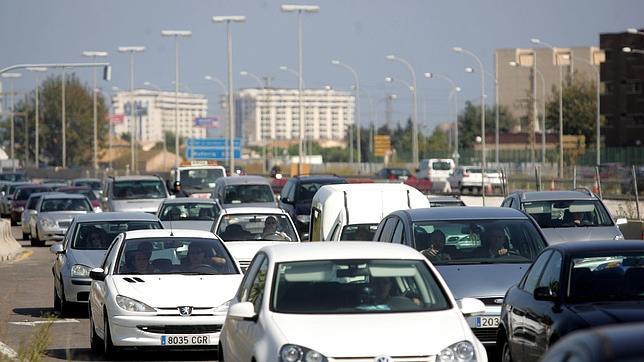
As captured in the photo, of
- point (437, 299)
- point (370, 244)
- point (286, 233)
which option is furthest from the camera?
point (286, 233)

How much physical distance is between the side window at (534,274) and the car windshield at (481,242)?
3016mm

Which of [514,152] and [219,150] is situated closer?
[219,150]

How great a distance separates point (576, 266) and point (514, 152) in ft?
351

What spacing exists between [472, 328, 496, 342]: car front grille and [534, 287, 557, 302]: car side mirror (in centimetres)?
254

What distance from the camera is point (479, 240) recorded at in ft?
49.3

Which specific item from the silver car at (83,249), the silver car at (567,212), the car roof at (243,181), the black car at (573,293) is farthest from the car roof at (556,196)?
the car roof at (243,181)

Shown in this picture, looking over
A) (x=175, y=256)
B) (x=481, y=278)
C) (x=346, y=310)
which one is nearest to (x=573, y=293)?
(x=346, y=310)

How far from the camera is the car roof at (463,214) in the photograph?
1529 centimetres

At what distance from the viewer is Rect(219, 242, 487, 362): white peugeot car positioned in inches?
351

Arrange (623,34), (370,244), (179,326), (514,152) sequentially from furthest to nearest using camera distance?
(514,152)
(623,34)
(179,326)
(370,244)

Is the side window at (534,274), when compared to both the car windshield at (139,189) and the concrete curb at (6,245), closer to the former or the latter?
the concrete curb at (6,245)

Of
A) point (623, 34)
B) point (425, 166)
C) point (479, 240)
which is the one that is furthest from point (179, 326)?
point (623, 34)

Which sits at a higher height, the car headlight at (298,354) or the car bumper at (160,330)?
the car headlight at (298,354)

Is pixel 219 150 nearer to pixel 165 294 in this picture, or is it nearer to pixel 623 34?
pixel 623 34
